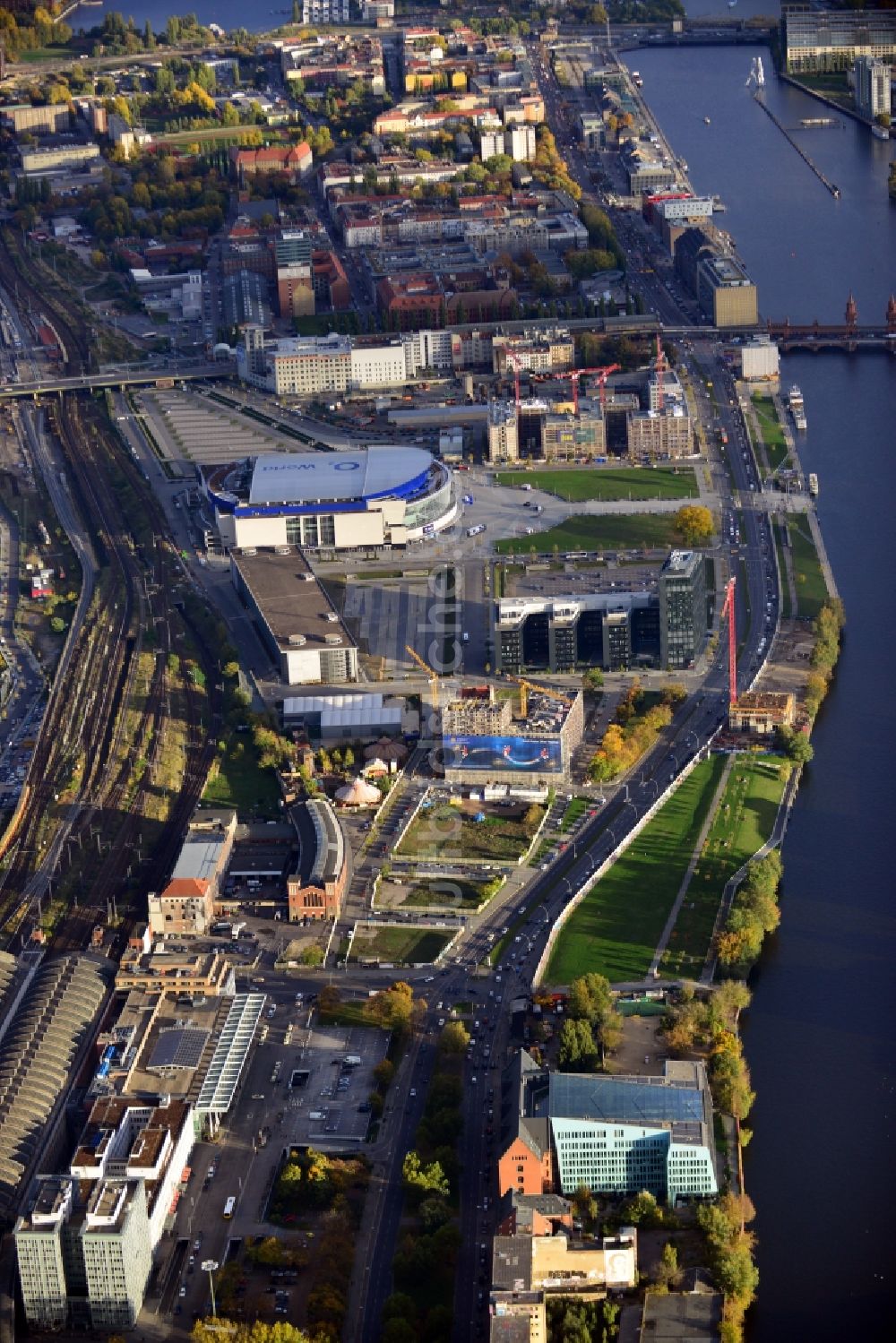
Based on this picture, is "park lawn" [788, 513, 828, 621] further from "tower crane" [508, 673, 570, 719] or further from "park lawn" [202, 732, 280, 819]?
"park lawn" [202, 732, 280, 819]

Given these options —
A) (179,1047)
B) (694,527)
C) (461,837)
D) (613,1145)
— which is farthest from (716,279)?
(613,1145)

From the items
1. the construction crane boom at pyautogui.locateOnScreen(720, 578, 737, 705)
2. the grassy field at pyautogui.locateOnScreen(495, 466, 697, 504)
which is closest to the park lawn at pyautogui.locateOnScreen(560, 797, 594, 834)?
the construction crane boom at pyautogui.locateOnScreen(720, 578, 737, 705)

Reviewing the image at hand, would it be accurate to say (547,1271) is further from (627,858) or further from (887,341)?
(887,341)

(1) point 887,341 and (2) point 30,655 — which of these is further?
(1) point 887,341

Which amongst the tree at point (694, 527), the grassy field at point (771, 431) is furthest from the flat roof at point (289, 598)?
the grassy field at point (771, 431)

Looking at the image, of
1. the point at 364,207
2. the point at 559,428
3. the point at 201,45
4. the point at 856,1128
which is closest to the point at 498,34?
the point at 201,45

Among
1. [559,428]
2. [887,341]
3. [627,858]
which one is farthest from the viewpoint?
[887,341]

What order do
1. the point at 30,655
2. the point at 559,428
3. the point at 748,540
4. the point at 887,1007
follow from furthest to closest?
the point at 559,428, the point at 748,540, the point at 30,655, the point at 887,1007
